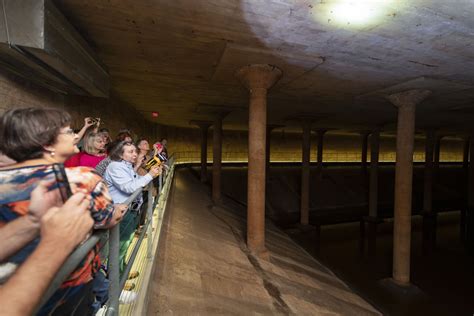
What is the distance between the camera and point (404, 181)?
8242 mm

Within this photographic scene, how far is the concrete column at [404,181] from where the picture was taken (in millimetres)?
8180

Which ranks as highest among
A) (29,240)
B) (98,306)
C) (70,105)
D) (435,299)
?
(70,105)

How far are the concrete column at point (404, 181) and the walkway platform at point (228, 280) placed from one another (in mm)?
2449

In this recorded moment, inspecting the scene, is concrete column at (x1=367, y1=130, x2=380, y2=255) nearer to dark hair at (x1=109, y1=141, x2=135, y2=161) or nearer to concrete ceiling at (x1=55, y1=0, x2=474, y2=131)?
concrete ceiling at (x1=55, y1=0, x2=474, y2=131)

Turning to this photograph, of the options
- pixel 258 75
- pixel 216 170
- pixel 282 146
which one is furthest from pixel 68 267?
pixel 282 146

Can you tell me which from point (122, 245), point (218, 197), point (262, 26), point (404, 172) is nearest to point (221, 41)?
point (262, 26)

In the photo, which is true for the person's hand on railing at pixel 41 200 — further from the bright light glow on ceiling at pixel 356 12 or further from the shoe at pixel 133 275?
the bright light glow on ceiling at pixel 356 12

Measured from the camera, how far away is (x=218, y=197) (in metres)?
12.8

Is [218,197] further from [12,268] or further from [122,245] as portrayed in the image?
[12,268]

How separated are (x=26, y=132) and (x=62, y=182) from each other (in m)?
0.43

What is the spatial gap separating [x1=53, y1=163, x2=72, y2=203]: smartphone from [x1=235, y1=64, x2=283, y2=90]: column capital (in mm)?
5650

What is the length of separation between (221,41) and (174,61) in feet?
5.62

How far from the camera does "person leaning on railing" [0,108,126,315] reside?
1113mm

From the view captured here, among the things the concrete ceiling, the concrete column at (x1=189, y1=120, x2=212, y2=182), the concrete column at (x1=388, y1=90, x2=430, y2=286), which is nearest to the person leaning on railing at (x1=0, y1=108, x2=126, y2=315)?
the concrete ceiling
